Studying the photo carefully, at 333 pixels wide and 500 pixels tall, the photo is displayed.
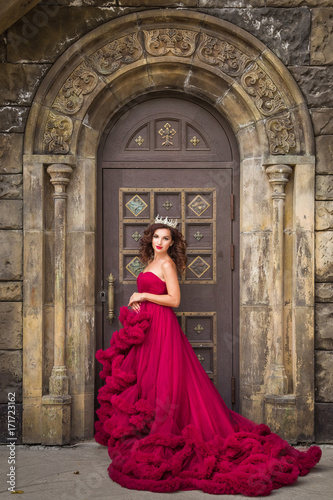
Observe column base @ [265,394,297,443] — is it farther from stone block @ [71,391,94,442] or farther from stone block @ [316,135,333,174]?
stone block @ [316,135,333,174]

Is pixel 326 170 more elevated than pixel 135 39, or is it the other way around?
pixel 135 39

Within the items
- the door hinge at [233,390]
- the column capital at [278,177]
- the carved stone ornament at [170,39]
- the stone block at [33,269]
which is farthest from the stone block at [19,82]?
the door hinge at [233,390]

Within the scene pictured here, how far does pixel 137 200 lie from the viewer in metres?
5.32

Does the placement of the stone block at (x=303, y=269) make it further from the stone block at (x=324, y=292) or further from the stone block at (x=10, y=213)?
the stone block at (x=10, y=213)

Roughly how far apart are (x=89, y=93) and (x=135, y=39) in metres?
0.60

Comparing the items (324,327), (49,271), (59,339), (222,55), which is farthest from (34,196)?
(324,327)

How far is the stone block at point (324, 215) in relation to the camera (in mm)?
5020

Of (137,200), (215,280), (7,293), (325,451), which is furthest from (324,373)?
(7,293)

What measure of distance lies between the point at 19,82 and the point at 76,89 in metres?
0.48

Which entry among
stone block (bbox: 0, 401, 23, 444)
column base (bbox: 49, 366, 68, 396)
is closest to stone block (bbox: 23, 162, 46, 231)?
column base (bbox: 49, 366, 68, 396)

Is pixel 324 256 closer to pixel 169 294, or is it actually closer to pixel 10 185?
pixel 169 294

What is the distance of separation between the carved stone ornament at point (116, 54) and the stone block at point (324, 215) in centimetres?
199

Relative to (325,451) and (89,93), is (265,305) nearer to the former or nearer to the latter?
(325,451)

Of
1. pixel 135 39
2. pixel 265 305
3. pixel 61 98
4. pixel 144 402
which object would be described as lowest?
pixel 144 402
